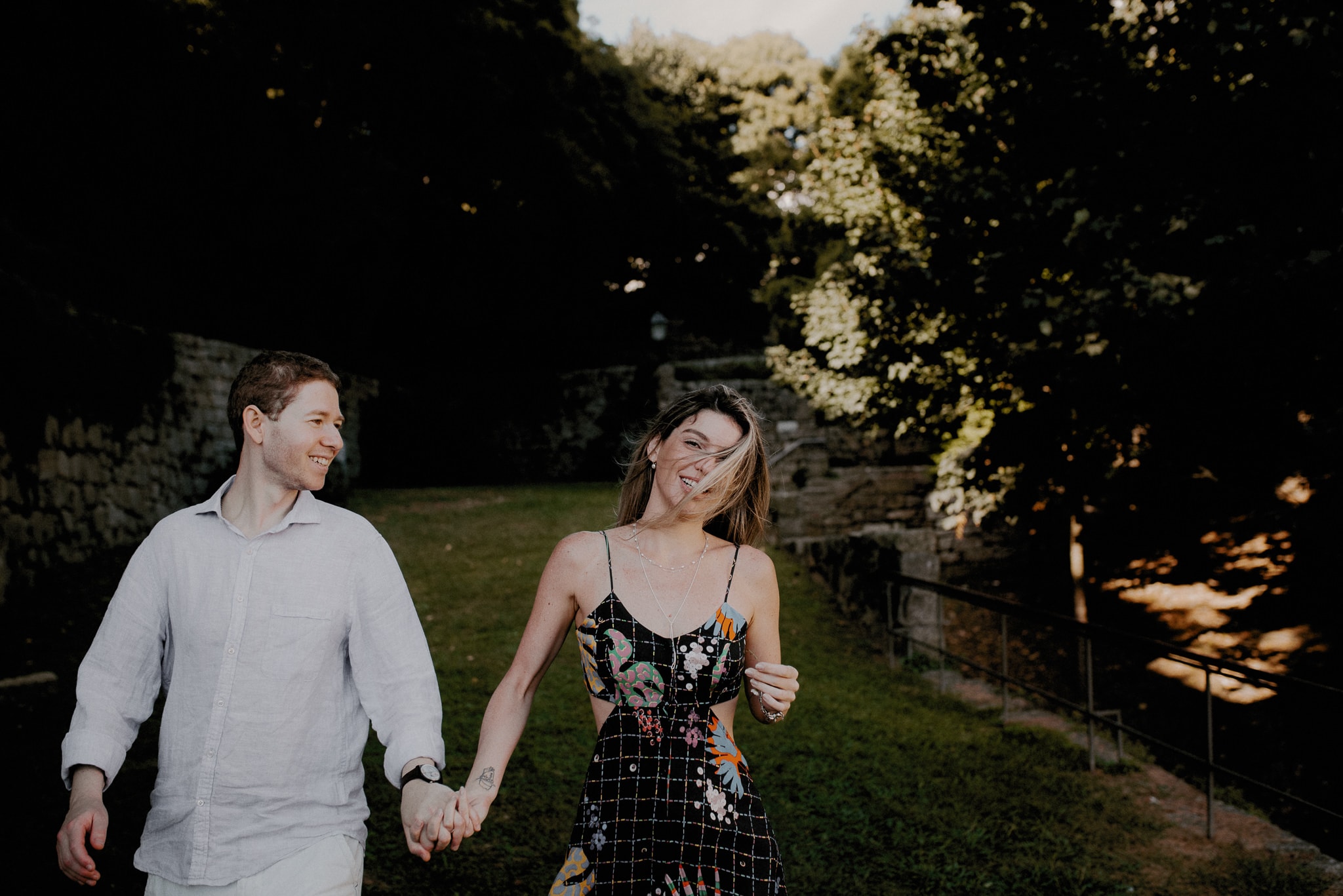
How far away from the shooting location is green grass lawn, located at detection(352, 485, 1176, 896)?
409 centimetres

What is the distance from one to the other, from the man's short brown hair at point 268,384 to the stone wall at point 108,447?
6.60 metres

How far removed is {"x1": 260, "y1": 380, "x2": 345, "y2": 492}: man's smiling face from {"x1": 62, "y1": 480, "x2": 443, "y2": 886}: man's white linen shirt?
85 mm

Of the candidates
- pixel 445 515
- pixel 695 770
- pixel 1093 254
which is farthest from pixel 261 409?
pixel 445 515

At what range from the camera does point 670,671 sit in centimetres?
229

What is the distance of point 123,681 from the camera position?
209 cm

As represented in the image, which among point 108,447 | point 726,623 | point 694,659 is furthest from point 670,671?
point 108,447

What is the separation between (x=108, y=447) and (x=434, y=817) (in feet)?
30.3

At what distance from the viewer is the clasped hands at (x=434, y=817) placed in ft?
6.60

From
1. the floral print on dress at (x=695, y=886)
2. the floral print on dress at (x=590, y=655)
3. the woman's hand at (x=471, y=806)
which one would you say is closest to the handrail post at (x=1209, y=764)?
the floral print on dress at (x=695, y=886)

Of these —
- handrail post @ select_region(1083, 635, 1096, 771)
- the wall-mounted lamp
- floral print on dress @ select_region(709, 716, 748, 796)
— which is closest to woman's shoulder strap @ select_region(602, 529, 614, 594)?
floral print on dress @ select_region(709, 716, 748, 796)

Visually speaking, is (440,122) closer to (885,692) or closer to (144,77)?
(144,77)

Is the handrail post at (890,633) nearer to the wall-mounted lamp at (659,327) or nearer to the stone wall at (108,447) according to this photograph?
the stone wall at (108,447)

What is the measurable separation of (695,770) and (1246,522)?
9.05m

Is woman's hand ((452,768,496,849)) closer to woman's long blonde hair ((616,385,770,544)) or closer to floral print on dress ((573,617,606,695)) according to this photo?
floral print on dress ((573,617,606,695))
